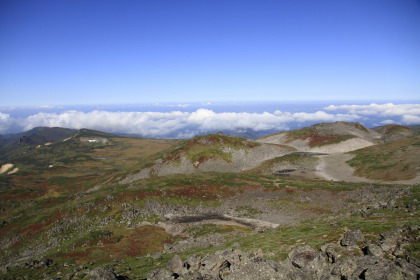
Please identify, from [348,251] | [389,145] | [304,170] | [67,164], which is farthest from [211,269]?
[67,164]

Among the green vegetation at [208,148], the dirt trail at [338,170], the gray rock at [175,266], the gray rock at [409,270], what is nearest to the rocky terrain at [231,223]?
the gray rock at [409,270]

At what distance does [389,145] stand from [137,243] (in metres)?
A: 116

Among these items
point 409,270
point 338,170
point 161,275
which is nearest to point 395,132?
point 338,170

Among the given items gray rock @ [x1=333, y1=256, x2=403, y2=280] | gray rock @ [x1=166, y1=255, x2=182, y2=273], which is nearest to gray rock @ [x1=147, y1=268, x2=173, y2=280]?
gray rock @ [x1=166, y1=255, x2=182, y2=273]

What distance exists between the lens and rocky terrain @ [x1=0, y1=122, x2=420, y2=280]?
756 inches

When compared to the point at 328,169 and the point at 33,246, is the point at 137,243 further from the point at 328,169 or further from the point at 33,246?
the point at 328,169

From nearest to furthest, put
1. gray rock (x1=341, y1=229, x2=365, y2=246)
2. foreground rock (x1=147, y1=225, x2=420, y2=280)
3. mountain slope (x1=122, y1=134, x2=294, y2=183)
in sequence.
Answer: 1. foreground rock (x1=147, y1=225, x2=420, y2=280)
2. gray rock (x1=341, y1=229, x2=365, y2=246)
3. mountain slope (x1=122, y1=134, x2=294, y2=183)

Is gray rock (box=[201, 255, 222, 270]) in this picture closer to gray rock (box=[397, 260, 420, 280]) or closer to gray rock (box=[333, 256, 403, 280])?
gray rock (box=[333, 256, 403, 280])

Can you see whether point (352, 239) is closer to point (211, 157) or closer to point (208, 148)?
point (211, 157)

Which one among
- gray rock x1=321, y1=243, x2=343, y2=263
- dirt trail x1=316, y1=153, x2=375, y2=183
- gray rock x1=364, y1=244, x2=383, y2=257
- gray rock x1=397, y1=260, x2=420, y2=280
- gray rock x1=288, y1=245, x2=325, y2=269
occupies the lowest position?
Result: dirt trail x1=316, y1=153, x2=375, y2=183

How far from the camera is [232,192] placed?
63406mm

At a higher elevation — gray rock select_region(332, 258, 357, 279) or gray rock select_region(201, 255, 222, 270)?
gray rock select_region(332, 258, 357, 279)

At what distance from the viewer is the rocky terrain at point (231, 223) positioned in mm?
19203

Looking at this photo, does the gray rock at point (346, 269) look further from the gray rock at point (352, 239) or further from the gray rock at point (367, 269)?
the gray rock at point (352, 239)
